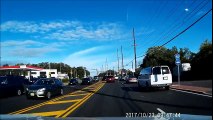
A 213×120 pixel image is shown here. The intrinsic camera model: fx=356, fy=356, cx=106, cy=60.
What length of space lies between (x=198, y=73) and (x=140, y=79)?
1663 cm

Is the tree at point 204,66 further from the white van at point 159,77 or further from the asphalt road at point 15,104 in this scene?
the asphalt road at point 15,104

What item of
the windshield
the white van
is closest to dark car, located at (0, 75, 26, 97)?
the windshield

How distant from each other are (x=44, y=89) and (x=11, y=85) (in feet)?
21.7

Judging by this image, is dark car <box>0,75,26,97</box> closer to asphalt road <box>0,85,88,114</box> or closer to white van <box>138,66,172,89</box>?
asphalt road <box>0,85,88,114</box>

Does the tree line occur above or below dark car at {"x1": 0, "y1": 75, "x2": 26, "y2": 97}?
above

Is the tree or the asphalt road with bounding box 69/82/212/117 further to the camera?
the tree

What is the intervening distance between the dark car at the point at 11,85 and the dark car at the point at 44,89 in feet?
13.7

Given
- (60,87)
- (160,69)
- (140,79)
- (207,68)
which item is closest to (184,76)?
(207,68)

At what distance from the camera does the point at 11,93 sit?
99.7 feet

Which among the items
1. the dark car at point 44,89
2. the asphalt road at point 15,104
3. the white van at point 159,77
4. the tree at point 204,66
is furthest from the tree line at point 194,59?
the asphalt road at point 15,104

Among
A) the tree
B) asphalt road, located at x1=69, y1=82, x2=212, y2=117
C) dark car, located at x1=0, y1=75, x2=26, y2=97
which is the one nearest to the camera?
asphalt road, located at x1=69, y1=82, x2=212, y2=117

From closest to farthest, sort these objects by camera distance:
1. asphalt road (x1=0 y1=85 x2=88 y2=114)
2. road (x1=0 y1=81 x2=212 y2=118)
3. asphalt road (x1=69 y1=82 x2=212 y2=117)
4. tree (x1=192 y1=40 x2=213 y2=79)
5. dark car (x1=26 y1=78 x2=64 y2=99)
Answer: asphalt road (x1=69 y1=82 x2=212 y2=117)
road (x1=0 y1=81 x2=212 y2=118)
asphalt road (x1=0 y1=85 x2=88 y2=114)
dark car (x1=26 y1=78 x2=64 y2=99)
tree (x1=192 y1=40 x2=213 y2=79)

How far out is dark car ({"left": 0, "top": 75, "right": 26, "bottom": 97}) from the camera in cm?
2921

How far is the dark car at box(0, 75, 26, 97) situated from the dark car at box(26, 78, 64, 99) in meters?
4.17
